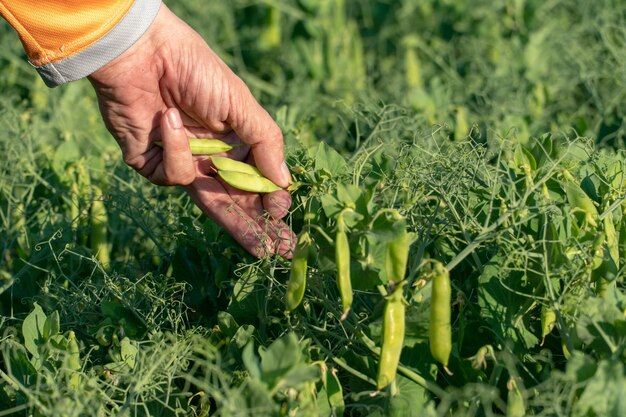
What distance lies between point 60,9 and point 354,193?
0.74 meters

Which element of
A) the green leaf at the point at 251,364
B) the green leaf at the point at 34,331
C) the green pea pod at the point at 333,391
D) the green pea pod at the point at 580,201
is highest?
the green pea pod at the point at 580,201

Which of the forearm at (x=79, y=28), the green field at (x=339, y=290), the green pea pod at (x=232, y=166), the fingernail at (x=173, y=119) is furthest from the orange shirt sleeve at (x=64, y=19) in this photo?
the green field at (x=339, y=290)

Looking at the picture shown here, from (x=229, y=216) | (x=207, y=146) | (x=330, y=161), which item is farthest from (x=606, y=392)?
(x=207, y=146)

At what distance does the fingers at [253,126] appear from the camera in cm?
191

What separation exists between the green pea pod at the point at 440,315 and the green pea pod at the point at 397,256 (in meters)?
0.05

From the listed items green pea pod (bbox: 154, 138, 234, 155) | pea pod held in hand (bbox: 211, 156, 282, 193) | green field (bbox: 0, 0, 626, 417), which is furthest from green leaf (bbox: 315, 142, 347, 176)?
green pea pod (bbox: 154, 138, 234, 155)

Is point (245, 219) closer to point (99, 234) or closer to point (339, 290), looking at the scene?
point (339, 290)

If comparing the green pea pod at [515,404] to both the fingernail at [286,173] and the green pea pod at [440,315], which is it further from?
the fingernail at [286,173]

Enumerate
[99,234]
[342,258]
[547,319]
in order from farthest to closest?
[99,234], [547,319], [342,258]

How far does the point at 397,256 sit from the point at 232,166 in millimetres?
549

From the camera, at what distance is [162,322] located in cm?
180

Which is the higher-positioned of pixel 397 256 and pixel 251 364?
pixel 397 256

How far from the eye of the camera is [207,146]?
6.40ft

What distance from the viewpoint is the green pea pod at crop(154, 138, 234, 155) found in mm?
1938
